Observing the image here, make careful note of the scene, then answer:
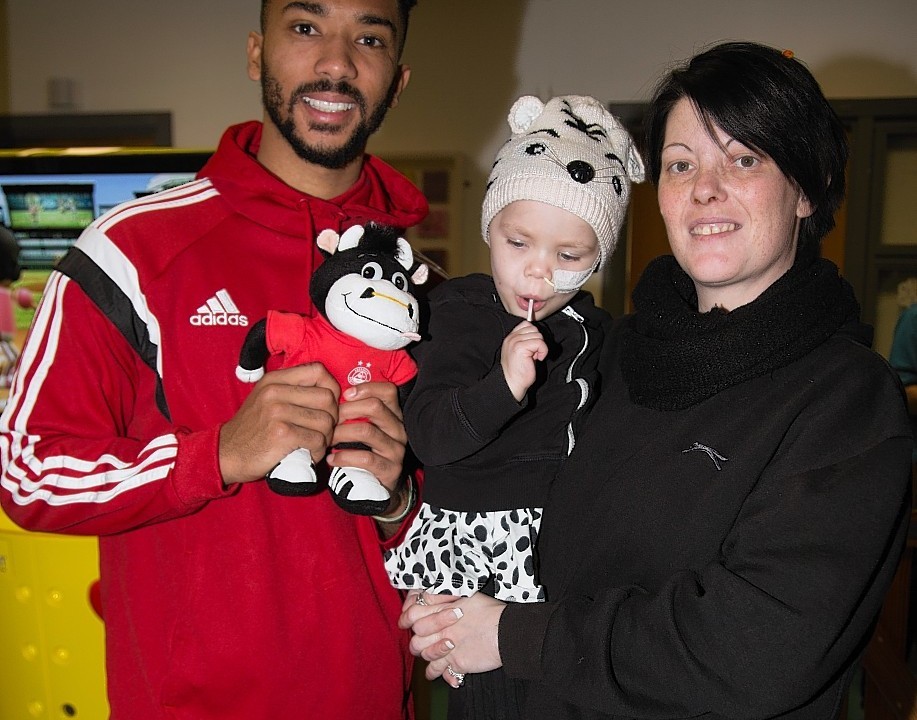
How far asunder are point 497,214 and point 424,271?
15 cm

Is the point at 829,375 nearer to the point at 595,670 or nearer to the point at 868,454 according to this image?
the point at 868,454

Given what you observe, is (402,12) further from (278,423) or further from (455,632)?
(455,632)

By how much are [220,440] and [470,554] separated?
0.42 metres

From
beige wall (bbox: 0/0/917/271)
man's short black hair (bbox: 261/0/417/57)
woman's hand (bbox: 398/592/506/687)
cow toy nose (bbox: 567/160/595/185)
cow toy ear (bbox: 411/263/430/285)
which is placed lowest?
woman's hand (bbox: 398/592/506/687)

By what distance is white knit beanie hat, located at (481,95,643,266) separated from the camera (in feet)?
4.11

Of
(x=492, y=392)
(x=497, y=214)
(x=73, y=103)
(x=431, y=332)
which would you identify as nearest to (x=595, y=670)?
(x=492, y=392)

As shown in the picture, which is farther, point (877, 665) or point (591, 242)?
point (877, 665)

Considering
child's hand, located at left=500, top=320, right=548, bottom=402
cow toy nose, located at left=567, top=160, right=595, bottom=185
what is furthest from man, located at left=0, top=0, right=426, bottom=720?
cow toy nose, located at left=567, top=160, right=595, bottom=185

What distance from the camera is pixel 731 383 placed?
3.45ft

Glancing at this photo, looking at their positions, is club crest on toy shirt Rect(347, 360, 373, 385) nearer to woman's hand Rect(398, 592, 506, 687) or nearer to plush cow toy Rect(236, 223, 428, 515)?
plush cow toy Rect(236, 223, 428, 515)

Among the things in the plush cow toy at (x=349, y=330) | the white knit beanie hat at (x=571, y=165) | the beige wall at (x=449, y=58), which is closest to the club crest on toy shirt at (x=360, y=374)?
the plush cow toy at (x=349, y=330)

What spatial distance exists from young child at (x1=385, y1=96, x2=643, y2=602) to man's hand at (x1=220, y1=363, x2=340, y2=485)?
0.14 m

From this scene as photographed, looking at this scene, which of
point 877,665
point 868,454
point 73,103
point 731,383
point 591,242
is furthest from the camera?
point 73,103

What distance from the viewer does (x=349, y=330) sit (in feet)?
4.05
